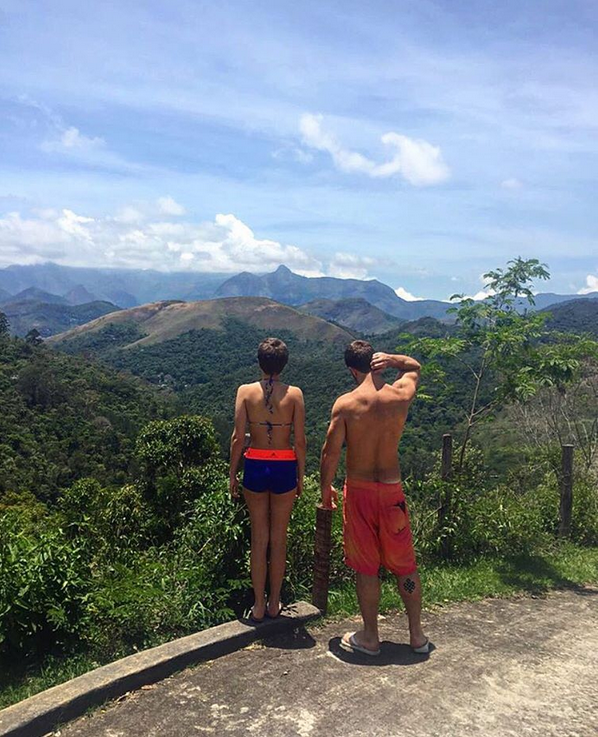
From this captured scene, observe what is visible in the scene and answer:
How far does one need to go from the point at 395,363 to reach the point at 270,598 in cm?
180

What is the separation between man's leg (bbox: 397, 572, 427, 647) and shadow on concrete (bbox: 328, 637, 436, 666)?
0.27ft

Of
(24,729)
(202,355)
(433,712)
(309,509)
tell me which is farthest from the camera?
(202,355)

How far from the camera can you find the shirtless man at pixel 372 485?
3.81 m

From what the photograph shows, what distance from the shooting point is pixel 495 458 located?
11969 millimetres

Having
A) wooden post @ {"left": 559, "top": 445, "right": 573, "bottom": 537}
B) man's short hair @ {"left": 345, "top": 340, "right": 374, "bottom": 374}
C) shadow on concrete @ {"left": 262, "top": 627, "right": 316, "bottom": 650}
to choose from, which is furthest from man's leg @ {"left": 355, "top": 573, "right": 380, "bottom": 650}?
wooden post @ {"left": 559, "top": 445, "right": 573, "bottom": 537}

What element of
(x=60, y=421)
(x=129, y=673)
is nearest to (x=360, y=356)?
(x=129, y=673)

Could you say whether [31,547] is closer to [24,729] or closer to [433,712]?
[24,729]

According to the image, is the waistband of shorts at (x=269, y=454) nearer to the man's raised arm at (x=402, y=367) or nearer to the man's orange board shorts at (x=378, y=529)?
the man's orange board shorts at (x=378, y=529)

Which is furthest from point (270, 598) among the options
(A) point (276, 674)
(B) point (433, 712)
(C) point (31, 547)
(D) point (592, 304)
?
(D) point (592, 304)

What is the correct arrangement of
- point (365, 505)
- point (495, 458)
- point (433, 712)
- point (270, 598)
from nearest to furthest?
point (433, 712) < point (365, 505) < point (270, 598) < point (495, 458)

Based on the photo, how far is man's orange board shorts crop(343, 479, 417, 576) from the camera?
3.80 meters

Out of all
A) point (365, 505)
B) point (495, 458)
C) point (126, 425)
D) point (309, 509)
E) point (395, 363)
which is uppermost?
point (395, 363)

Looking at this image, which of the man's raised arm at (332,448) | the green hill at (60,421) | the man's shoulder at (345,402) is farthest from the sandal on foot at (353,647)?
the green hill at (60,421)

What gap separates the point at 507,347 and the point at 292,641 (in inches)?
150
